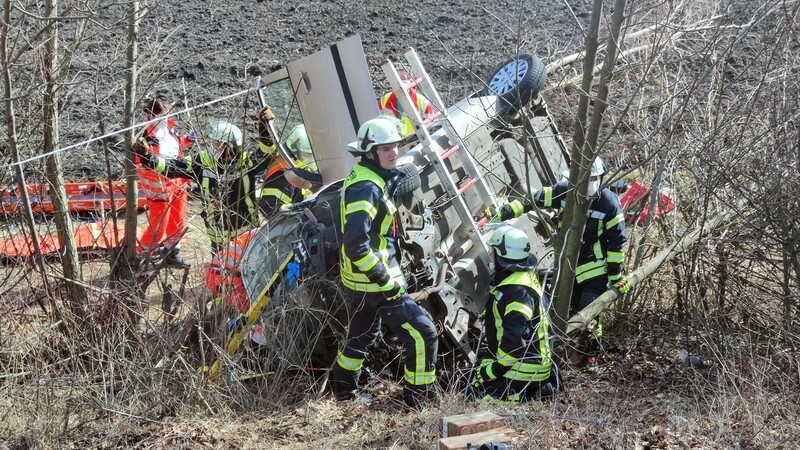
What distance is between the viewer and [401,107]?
7.48 meters

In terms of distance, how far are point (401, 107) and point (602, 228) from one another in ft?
6.27

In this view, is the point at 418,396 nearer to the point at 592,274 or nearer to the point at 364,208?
the point at 364,208

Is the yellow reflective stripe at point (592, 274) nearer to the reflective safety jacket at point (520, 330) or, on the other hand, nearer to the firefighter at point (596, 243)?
the firefighter at point (596, 243)

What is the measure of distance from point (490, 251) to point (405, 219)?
754mm

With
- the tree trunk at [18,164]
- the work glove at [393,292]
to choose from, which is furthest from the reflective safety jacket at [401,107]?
the tree trunk at [18,164]

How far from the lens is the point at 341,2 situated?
17578 millimetres

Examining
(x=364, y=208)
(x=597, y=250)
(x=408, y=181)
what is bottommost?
(x=597, y=250)

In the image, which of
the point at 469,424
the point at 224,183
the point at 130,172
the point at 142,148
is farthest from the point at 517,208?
the point at 142,148

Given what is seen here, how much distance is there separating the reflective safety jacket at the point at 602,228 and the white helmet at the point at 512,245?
1104 mm

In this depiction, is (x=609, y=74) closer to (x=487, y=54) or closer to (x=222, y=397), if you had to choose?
(x=222, y=397)

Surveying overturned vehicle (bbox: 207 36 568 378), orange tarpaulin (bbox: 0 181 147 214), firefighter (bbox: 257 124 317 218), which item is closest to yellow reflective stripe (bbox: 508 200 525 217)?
overturned vehicle (bbox: 207 36 568 378)

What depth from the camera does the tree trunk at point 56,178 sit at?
6.31 metres

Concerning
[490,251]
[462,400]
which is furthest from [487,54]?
[462,400]

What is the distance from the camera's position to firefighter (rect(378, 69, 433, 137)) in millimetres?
7073
